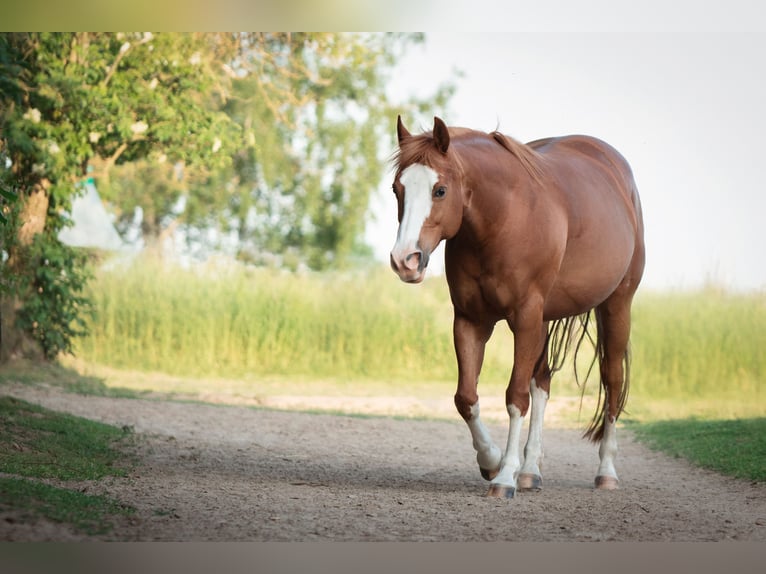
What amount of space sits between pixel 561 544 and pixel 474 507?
0.69 m

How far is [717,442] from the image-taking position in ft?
24.4

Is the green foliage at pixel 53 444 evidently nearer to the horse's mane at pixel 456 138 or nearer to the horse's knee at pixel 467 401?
the horse's knee at pixel 467 401

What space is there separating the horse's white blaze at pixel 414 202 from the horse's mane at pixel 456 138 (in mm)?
55

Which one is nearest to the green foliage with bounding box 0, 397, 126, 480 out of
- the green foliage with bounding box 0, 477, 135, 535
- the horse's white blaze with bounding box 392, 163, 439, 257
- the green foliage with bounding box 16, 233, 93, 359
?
the green foliage with bounding box 0, 477, 135, 535

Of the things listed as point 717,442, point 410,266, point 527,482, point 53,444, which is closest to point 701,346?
point 717,442

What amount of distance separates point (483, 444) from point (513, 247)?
2.96 feet

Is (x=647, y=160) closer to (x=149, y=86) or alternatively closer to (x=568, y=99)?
(x=568, y=99)

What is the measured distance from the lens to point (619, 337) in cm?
580

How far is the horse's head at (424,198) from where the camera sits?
14.2ft

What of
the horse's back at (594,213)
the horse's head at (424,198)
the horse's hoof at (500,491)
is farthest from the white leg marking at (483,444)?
the horse's head at (424,198)

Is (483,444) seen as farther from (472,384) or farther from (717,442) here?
(717,442)

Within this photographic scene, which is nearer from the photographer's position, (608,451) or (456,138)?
(456,138)

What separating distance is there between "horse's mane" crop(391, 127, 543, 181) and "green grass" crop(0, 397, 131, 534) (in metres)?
1.83

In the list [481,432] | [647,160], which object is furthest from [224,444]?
[647,160]
